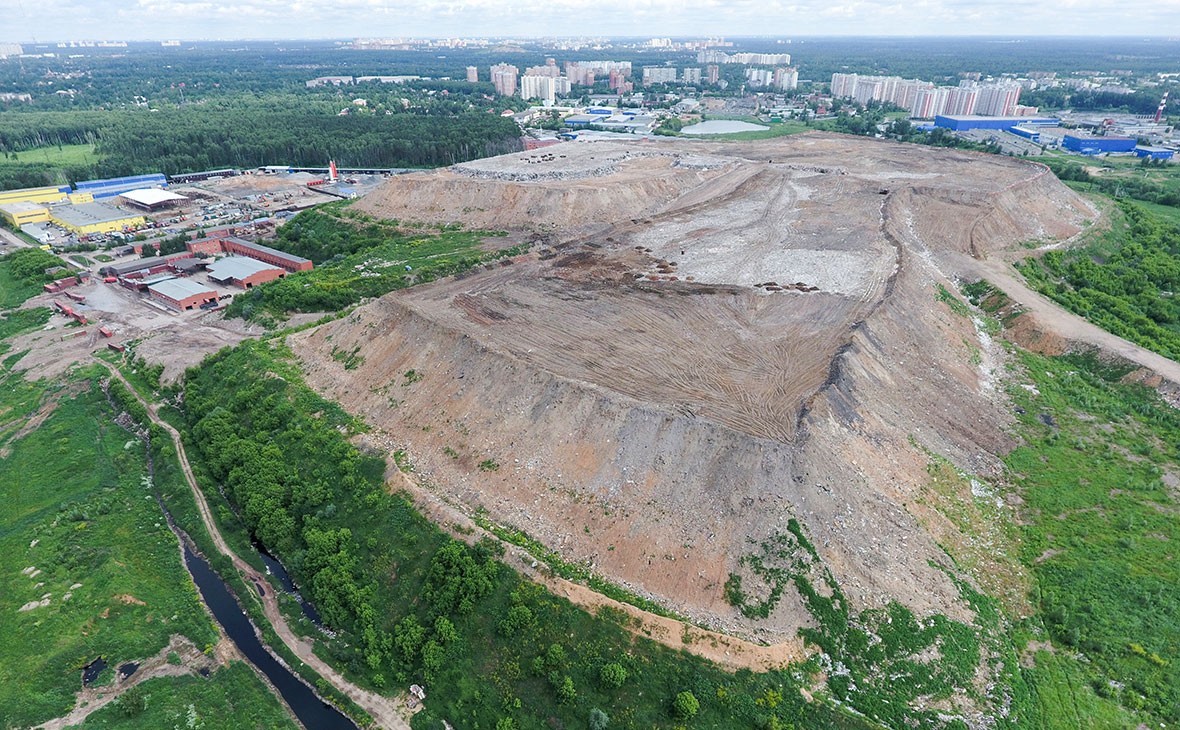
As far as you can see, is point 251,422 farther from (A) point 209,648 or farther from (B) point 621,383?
(B) point 621,383

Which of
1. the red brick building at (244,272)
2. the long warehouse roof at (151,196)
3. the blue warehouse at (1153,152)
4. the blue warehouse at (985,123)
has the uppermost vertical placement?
the blue warehouse at (985,123)

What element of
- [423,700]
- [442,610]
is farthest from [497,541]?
[423,700]

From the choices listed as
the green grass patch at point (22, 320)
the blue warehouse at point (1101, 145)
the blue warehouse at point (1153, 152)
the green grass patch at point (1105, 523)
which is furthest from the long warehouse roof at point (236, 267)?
the blue warehouse at point (1153, 152)

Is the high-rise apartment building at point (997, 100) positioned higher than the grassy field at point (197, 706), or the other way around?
the high-rise apartment building at point (997, 100)

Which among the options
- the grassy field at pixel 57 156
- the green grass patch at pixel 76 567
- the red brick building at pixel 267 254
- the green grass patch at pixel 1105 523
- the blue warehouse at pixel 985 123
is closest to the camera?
the green grass patch at pixel 1105 523

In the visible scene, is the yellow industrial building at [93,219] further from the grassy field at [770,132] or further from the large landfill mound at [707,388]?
the grassy field at [770,132]

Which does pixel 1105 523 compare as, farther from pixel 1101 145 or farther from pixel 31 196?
pixel 31 196

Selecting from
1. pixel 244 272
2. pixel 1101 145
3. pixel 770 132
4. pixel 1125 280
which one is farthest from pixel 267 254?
pixel 1101 145
